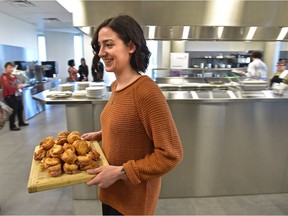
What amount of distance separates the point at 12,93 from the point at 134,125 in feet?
15.1

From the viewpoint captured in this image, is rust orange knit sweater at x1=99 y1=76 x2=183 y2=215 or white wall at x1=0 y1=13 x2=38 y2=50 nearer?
rust orange knit sweater at x1=99 y1=76 x2=183 y2=215

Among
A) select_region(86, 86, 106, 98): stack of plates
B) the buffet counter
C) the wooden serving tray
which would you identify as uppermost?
select_region(86, 86, 106, 98): stack of plates

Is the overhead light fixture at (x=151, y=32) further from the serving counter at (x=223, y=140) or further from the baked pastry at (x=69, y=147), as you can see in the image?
the baked pastry at (x=69, y=147)

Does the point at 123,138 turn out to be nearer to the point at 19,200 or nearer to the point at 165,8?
the point at 19,200

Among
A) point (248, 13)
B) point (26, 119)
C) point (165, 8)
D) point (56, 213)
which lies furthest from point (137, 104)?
point (26, 119)

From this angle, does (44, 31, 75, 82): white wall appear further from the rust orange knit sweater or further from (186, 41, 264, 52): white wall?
the rust orange knit sweater

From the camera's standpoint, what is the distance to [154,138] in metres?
0.85

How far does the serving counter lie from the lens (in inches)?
88.7

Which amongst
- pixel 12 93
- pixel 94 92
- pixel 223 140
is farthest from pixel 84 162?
pixel 12 93

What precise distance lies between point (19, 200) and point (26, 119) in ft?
11.8

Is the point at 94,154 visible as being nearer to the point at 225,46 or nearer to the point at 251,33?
the point at 251,33

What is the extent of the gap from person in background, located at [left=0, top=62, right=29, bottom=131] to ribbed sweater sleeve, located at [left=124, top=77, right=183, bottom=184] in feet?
14.2

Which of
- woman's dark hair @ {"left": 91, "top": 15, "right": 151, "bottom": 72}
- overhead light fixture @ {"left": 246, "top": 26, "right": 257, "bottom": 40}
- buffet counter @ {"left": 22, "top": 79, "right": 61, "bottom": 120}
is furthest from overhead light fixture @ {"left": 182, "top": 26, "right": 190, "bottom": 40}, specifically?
buffet counter @ {"left": 22, "top": 79, "right": 61, "bottom": 120}

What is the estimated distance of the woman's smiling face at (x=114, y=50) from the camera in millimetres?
882
